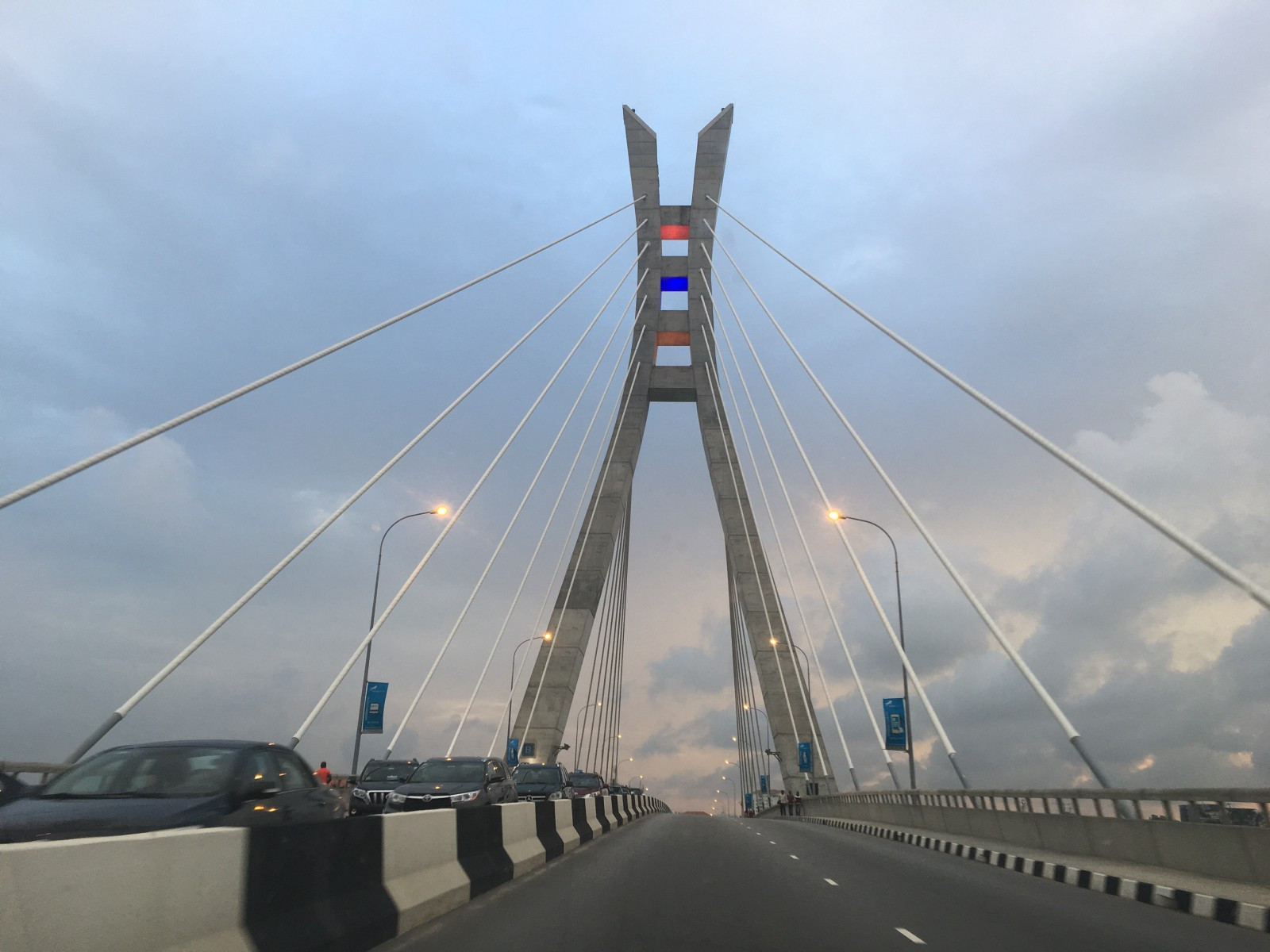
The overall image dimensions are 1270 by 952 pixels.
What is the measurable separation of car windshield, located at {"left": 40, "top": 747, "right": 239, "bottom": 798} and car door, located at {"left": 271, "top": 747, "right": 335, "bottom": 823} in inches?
26.3

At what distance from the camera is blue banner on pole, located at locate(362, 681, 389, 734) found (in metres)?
30.4

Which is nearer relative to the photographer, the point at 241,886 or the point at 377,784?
the point at 241,886

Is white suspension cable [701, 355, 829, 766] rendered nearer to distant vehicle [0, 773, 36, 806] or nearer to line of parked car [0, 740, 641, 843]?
line of parked car [0, 740, 641, 843]

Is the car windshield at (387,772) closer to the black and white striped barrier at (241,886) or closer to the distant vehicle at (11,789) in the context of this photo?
the black and white striped barrier at (241,886)

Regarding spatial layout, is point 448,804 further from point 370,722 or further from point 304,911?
point 370,722

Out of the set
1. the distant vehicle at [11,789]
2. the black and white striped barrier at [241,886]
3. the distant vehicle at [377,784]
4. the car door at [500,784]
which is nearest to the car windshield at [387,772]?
the distant vehicle at [377,784]

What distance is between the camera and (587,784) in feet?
112

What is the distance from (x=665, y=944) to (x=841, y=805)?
123 feet

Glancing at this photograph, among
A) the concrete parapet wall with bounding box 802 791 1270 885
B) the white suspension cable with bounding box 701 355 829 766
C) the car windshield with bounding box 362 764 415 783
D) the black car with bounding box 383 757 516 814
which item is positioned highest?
the white suspension cable with bounding box 701 355 829 766

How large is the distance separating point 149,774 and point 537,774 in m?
18.2

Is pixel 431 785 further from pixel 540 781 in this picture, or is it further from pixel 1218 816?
pixel 1218 816

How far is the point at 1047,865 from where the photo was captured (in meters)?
14.8

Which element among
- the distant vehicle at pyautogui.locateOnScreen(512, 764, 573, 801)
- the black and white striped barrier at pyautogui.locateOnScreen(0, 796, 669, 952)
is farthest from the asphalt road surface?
the distant vehicle at pyautogui.locateOnScreen(512, 764, 573, 801)

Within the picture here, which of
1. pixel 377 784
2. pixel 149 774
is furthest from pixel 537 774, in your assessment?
pixel 149 774
